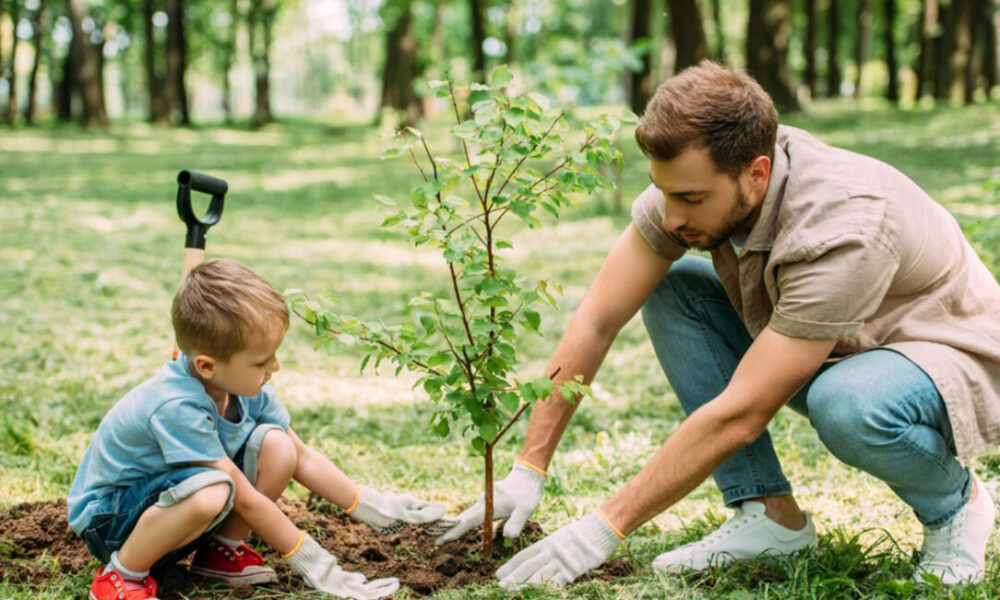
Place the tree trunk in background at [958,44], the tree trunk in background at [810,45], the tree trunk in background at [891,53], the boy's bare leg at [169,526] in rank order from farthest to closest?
the tree trunk in background at [810,45]
the tree trunk in background at [891,53]
the tree trunk in background at [958,44]
the boy's bare leg at [169,526]

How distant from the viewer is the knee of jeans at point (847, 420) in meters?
2.38

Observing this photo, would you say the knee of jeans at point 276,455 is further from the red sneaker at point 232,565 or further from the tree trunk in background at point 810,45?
the tree trunk in background at point 810,45

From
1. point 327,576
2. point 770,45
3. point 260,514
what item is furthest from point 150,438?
point 770,45

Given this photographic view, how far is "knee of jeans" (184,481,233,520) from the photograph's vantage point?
2385 millimetres

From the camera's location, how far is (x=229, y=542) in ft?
8.91

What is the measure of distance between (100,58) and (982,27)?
104 ft

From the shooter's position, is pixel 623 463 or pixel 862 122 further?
pixel 862 122

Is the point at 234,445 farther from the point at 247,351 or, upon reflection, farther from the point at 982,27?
the point at 982,27

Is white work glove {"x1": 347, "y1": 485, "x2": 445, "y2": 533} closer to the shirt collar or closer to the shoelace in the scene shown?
the shoelace

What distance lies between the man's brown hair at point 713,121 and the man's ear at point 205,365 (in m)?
1.29

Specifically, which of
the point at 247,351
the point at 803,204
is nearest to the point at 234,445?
the point at 247,351

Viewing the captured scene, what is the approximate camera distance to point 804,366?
7.79 feet

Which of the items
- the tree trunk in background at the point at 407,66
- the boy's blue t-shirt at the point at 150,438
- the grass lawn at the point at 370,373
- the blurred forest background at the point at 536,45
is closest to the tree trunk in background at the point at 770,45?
the blurred forest background at the point at 536,45

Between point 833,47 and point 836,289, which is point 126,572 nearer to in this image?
point 836,289
